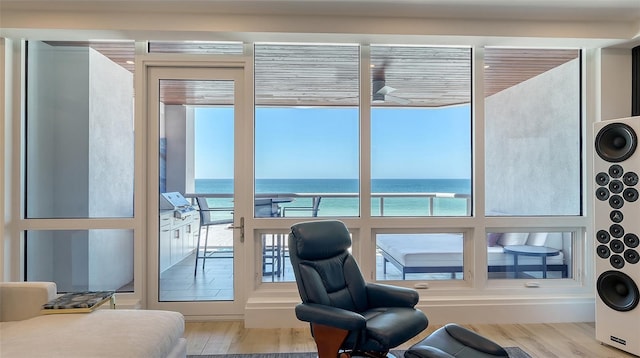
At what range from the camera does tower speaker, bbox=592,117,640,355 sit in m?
2.56

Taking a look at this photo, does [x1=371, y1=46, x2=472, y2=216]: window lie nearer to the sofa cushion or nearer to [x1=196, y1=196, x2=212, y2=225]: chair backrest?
[x1=196, y1=196, x2=212, y2=225]: chair backrest

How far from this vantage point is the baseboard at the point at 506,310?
3197 mm

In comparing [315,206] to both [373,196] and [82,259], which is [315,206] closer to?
[373,196]

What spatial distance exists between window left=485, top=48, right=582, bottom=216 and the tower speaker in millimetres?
636

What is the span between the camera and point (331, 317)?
2039 millimetres

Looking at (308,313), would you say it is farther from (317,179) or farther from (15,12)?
(15,12)

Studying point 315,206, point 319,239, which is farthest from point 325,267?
point 315,206

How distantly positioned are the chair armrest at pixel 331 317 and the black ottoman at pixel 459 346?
1.11 feet

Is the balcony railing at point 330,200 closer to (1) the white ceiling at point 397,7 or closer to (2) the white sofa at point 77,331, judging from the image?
(2) the white sofa at point 77,331

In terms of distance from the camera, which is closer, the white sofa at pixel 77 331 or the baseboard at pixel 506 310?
the white sofa at pixel 77 331

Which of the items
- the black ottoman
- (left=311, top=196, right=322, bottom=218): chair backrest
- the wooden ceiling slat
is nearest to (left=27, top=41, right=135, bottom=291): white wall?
the wooden ceiling slat

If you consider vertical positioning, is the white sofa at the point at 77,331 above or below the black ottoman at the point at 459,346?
above

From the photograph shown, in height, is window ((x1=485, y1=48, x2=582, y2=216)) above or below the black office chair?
above

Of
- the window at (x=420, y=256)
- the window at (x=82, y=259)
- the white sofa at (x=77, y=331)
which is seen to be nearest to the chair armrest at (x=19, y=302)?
the white sofa at (x=77, y=331)
